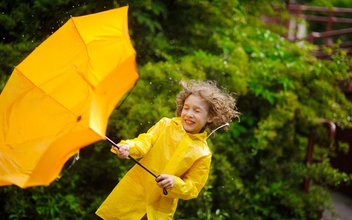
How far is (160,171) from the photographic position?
244cm

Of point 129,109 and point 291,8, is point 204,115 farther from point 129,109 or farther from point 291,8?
point 291,8

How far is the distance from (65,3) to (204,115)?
7.83 ft

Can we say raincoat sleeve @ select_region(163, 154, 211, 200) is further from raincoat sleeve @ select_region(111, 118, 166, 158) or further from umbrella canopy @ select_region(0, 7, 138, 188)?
umbrella canopy @ select_region(0, 7, 138, 188)

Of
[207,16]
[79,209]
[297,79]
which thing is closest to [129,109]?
[79,209]

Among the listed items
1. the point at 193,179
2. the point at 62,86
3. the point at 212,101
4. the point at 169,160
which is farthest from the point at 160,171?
the point at 62,86

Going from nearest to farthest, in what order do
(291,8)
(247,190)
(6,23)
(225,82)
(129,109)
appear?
(129,109), (6,23), (225,82), (247,190), (291,8)

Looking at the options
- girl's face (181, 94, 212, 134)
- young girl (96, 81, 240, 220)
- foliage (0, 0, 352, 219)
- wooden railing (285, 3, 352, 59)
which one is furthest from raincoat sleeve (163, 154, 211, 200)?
wooden railing (285, 3, 352, 59)

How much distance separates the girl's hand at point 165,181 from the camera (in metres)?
2.20

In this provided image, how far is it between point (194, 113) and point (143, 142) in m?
0.39

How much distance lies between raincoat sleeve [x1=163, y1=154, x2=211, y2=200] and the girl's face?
0.22 metres

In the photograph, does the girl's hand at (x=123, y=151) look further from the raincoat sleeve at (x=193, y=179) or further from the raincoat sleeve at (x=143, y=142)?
the raincoat sleeve at (x=193, y=179)

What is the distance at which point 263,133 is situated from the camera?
4.56 meters

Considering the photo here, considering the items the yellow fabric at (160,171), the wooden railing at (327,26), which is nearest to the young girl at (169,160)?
the yellow fabric at (160,171)

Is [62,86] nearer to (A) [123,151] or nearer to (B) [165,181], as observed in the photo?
(A) [123,151]
